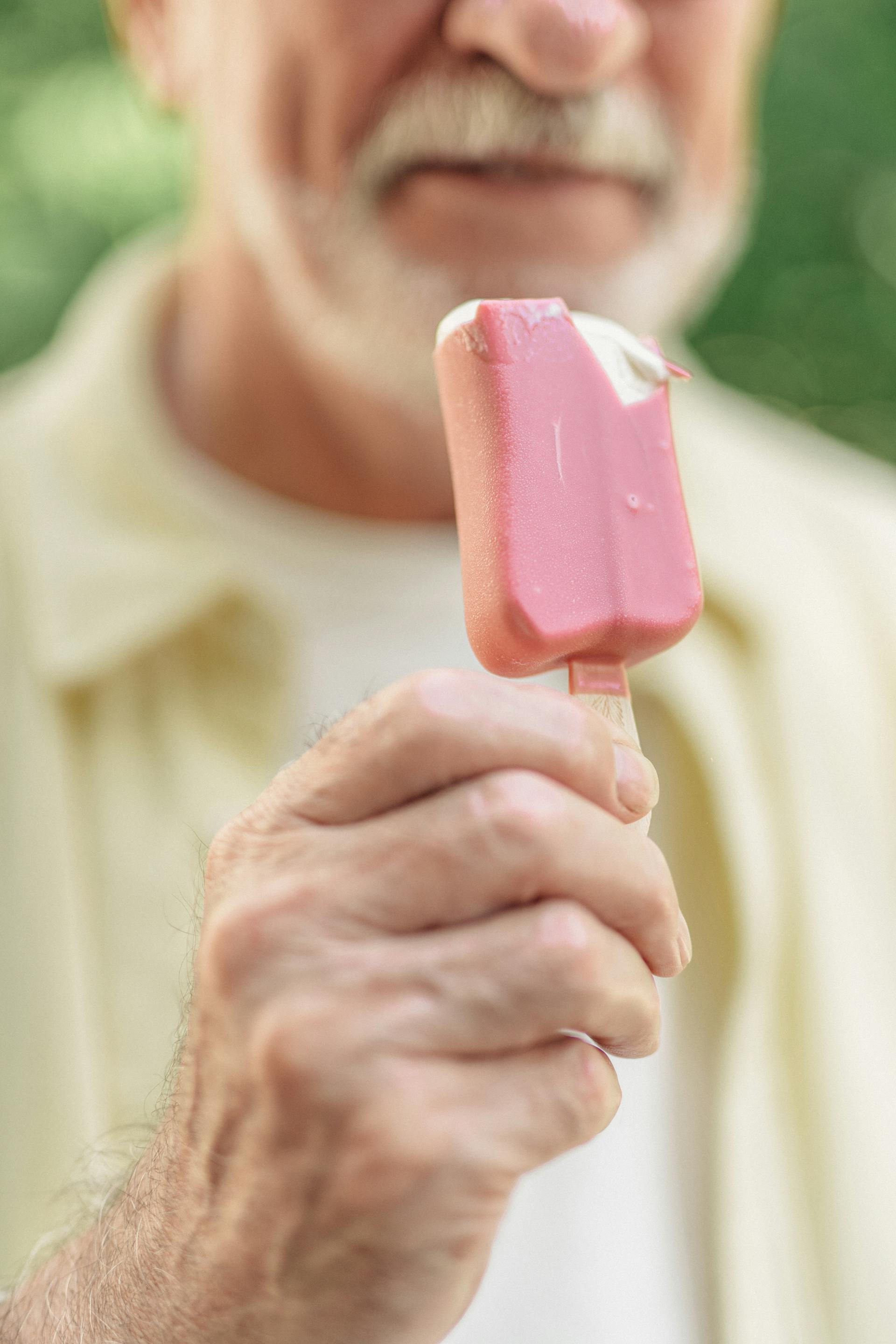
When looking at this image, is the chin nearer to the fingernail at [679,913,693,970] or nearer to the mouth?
the mouth

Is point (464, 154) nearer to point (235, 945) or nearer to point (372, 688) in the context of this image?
point (372, 688)

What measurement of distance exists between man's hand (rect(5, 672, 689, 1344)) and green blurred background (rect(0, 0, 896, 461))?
2.13 m

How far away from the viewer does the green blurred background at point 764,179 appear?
2398 mm

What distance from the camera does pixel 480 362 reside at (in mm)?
687

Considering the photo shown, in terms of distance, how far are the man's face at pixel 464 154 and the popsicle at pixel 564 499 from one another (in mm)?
596

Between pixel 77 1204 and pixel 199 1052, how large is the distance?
489mm

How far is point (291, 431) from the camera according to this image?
171 cm

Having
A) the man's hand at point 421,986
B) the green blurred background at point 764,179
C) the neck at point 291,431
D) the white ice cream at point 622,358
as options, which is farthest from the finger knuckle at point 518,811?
the green blurred background at point 764,179

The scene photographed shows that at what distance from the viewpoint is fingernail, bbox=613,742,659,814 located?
0.65 m

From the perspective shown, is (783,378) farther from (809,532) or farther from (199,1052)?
(199,1052)

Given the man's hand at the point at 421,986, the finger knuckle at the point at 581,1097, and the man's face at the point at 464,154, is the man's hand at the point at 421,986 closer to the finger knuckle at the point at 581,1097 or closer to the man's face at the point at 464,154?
the finger knuckle at the point at 581,1097

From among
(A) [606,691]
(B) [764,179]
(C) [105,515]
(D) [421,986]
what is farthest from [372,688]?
(B) [764,179]

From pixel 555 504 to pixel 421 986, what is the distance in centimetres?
26

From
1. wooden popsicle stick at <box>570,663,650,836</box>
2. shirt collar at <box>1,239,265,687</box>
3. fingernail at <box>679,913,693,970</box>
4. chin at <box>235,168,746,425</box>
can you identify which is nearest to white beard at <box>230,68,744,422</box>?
chin at <box>235,168,746,425</box>
